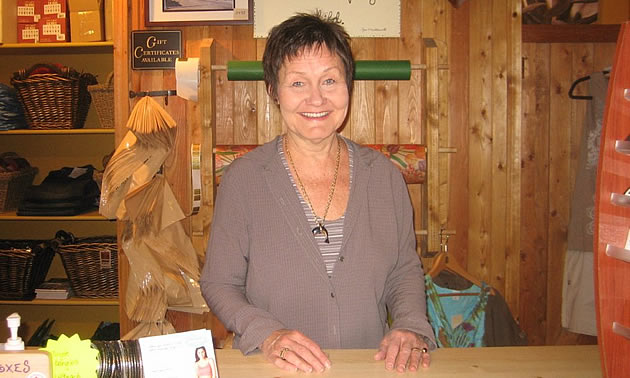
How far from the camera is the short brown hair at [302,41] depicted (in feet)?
4.88

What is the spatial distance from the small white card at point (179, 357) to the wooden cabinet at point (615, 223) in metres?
0.60

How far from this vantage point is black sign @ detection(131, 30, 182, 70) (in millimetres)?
2822

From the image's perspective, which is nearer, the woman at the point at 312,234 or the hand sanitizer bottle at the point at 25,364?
the hand sanitizer bottle at the point at 25,364

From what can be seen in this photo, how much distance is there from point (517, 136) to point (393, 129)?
0.59 meters

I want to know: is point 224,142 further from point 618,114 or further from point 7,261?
point 618,114

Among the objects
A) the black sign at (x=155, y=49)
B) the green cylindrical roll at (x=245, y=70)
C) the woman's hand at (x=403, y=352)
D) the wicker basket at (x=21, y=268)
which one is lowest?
the wicker basket at (x=21, y=268)

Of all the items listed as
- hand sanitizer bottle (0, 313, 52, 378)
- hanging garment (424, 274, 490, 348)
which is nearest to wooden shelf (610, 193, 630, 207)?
hand sanitizer bottle (0, 313, 52, 378)

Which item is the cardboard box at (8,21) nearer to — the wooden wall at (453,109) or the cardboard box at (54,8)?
the cardboard box at (54,8)

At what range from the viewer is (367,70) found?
8.27ft

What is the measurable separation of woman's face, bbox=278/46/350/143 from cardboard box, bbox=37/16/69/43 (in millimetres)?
2059

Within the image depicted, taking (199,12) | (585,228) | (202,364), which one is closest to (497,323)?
(585,228)

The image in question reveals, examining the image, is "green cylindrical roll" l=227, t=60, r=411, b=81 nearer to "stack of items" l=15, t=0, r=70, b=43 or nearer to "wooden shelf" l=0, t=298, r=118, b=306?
"stack of items" l=15, t=0, r=70, b=43

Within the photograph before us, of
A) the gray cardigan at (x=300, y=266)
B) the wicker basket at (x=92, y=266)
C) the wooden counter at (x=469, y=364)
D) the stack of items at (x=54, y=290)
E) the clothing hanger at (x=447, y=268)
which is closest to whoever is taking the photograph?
the wooden counter at (x=469, y=364)

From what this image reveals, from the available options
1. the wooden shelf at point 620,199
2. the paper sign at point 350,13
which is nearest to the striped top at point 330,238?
the wooden shelf at point 620,199
